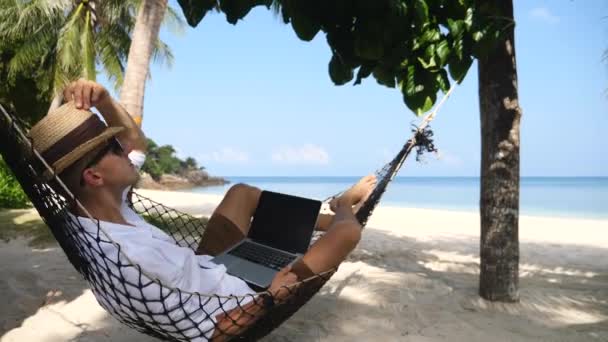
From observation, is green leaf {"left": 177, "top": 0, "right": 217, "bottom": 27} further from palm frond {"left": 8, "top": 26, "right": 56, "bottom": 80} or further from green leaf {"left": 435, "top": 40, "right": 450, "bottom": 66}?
Answer: palm frond {"left": 8, "top": 26, "right": 56, "bottom": 80}

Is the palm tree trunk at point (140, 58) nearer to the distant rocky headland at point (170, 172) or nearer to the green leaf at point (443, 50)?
the green leaf at point (443, 50)

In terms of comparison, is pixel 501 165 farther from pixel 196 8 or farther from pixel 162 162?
pixel 162 162

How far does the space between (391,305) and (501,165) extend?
3.07 ft

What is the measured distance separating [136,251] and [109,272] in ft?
0.33

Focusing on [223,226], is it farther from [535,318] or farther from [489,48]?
[535,318]

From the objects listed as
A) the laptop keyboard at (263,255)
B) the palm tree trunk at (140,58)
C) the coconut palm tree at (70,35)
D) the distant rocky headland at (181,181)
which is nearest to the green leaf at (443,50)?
the laptop keyboard at (263,255)

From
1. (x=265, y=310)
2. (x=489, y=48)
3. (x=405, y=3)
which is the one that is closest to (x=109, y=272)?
(x=265, y=310)

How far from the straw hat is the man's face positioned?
4 centimetres

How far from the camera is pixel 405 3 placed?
1527 millimetres

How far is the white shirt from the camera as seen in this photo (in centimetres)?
121

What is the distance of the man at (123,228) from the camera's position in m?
1.21

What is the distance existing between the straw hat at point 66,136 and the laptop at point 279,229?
770mm

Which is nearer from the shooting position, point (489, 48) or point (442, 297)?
point (489, 48)

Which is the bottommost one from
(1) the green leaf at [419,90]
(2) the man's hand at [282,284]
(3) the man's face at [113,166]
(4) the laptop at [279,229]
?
(2) the man's hand at [282,284]
